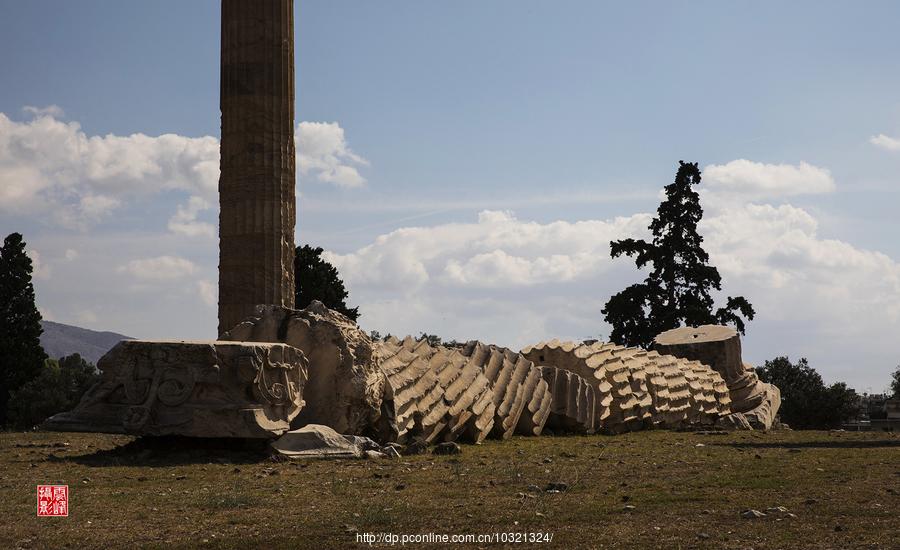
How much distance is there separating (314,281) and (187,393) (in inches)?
809

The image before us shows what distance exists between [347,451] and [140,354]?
78.4 inches

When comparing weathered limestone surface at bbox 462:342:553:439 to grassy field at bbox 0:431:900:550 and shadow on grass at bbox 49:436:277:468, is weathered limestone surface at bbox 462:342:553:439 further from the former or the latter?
shadow on grass at bbox 49:436:277:468

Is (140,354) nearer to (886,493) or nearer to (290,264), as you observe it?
(886,493)

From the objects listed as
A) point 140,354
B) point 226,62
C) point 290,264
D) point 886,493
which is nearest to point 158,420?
point 140,354

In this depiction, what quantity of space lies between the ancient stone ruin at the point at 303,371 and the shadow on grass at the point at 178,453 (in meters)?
0.23

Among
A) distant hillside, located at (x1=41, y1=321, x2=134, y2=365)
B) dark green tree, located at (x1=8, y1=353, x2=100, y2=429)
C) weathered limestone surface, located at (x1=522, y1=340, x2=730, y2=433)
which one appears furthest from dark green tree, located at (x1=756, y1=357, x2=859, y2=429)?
distant hillside, located at (x1=41, y1=321, x2=134, y2=365)

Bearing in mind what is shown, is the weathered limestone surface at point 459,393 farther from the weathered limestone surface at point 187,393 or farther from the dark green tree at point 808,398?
the dark green tree at point 808,398

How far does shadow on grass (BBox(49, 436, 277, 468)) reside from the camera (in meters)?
8.62

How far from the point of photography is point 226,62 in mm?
16141

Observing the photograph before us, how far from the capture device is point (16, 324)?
922 inches

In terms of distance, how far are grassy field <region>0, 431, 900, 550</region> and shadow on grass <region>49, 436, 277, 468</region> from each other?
0.02 m

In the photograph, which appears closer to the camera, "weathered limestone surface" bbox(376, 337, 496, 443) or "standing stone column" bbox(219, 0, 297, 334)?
"weathered limestone surface" bbox(376, 337, 496, 443)

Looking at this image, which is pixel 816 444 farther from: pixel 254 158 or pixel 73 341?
pixel 73 341

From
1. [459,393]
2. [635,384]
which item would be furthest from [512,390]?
[635,384]
